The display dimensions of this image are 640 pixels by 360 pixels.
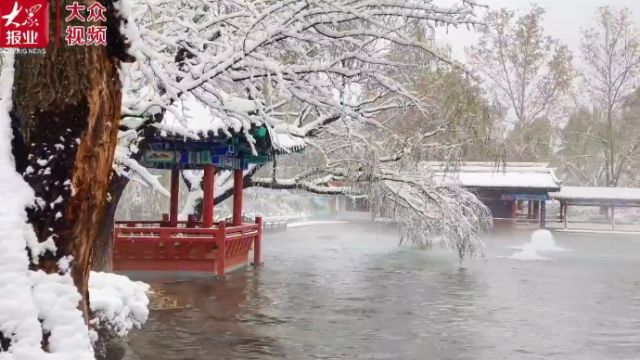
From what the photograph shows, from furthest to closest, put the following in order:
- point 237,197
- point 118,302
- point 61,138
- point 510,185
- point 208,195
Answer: point 510,185 < point 237,197 < point 208,195 < point 118,302 < point 61,138

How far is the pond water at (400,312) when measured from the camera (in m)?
8.77

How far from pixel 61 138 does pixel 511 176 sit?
39898 millimetres

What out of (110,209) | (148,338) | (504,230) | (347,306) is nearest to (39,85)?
(148,338)

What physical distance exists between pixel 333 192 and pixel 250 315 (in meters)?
8.00

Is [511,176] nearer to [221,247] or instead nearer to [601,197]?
[601,197]

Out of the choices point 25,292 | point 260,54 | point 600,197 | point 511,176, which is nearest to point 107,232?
point 260,54

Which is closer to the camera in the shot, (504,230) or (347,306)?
(347,306)

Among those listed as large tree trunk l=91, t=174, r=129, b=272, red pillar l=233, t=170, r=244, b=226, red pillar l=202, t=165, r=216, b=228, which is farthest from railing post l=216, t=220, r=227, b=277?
large tree trunk l=91, t=174, r=129, b=272

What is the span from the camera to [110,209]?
10.4 metres

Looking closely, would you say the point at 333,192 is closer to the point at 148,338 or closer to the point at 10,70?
the point at 148,338

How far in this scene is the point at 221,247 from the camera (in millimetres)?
15773

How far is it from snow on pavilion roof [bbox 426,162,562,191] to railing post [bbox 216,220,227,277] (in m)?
26.9

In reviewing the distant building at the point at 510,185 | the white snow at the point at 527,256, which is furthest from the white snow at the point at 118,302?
the distant building at the point at 510,185

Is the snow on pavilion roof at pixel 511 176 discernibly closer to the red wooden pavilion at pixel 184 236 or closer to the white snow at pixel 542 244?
the white snow at pixel 542 244
